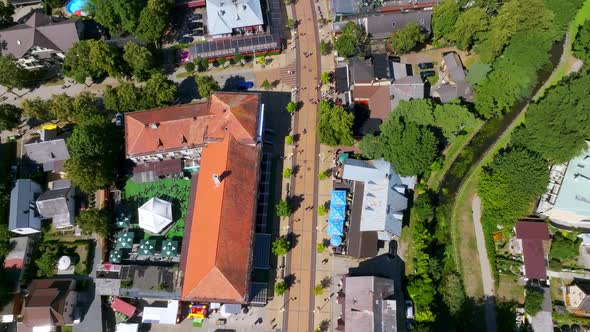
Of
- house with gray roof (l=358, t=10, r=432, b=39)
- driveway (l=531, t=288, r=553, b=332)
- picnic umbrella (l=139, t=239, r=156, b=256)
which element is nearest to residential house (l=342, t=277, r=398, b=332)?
driveway (l=531, t=288, r=553, b=332)

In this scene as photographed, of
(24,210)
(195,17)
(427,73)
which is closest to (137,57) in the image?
(195,17)

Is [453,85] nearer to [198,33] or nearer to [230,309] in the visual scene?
[198,33]

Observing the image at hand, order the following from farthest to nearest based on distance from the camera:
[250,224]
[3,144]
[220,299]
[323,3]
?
[323,3], [3,144], [250,224], [220,299]

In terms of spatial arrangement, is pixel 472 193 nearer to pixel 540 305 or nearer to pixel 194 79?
pixel 540 305

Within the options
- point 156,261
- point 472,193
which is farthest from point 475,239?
point 156,261

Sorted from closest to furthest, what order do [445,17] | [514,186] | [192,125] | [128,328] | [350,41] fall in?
[128,328] < [514,186] < [192,125] < [350,41] < [445,17]

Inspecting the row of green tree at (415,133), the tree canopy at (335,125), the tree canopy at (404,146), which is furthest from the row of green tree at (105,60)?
the tree canopy at (404,146)

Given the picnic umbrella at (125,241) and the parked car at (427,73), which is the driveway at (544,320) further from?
the picnic umbrella at (125,241)
